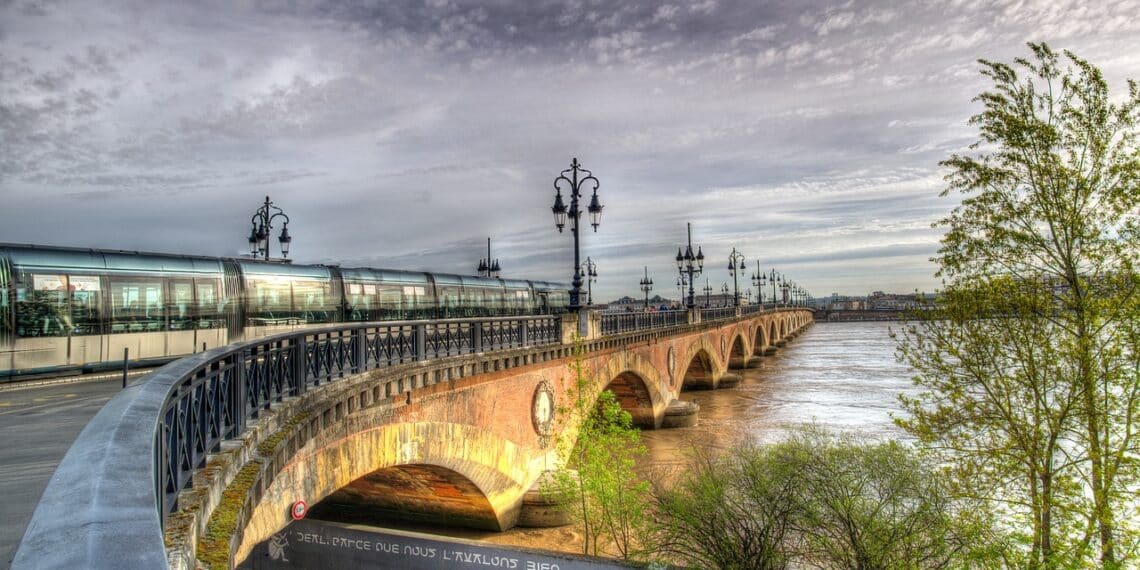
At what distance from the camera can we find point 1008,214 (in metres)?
13.0

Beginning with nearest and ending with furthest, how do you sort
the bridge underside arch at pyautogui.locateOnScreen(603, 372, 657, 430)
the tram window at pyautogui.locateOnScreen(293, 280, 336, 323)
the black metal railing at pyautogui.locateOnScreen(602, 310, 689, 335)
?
the tram window at pyautogui.locateOnScreen(293, 280, 336, 323) → the black metal railing at pyautogui.locateOnScreen(602, 310, 689, 335) → the bridge underside arch at pyautogui.locateOnScreen(603, 372, 657, 430)

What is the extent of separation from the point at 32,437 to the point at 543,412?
12224mm

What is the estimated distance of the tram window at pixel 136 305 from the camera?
44.2ft

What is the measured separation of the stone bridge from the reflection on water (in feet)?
12.8

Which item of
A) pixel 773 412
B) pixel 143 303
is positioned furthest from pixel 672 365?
pixel 143 303

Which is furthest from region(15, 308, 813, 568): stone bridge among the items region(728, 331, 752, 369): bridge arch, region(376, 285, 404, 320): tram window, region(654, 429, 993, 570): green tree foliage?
region(728, 331, 752, 369): bridge arch

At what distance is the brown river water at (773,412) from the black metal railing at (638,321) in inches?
187

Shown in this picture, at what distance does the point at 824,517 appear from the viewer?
13297 millimetres

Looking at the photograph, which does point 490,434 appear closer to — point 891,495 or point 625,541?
point 625,541

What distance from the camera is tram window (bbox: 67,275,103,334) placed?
41.6ft

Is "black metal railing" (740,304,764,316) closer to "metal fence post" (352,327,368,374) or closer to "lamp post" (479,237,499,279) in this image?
"lamp post" (479,237,499,279)

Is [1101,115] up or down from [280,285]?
up

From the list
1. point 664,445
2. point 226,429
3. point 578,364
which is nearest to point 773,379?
point 664,445

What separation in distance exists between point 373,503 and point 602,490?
6.07 meters
